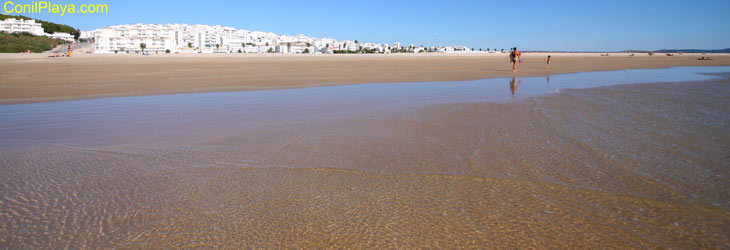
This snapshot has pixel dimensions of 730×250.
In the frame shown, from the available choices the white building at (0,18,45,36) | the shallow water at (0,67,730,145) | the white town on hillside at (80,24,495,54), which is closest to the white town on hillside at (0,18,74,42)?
the white building at (0,18,45,36)

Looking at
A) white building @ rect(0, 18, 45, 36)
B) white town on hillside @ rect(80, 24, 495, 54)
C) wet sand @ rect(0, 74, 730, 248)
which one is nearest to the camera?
wet sand @ rect(0, 74, 730, 248)

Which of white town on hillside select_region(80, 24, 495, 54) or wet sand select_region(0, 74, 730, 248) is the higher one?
white town on hillside select_region(80, 24, 495, 54)

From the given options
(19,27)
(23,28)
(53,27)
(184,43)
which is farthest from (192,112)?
Result: (53,27)

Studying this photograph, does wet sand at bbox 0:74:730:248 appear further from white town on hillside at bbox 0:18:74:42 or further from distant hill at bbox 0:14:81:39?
Answer: distant hill at bbox 0:14:81:39

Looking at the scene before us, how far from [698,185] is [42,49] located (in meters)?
73.4

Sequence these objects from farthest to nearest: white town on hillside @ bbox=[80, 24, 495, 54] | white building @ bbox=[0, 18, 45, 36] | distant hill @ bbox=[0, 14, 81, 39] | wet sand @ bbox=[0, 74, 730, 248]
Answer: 1. distant hill @ bbox=[0, 14, 81, 39]
2. white building @ bbox=[0, 18, 45, 36]
3. white town on hillside @ bbox=[80, 24, 495, 54]
4. wet sand @ bbox=[0, 74, 730, 248]

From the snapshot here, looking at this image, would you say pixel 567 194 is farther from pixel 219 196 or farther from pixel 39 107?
pixel 39 107

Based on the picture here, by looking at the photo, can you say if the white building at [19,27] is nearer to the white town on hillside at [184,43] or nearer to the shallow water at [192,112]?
the white town on hillside at [184,43]

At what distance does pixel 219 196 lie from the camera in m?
2.83

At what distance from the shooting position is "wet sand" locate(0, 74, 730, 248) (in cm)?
225

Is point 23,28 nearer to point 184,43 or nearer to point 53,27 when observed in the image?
point 53,27

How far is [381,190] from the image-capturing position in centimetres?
296

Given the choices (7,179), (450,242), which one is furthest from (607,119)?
(7,179)

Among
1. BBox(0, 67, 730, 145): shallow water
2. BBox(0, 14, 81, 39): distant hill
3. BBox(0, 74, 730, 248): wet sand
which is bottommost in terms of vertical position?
BBox(0, 74, 730, 248): wet sand
